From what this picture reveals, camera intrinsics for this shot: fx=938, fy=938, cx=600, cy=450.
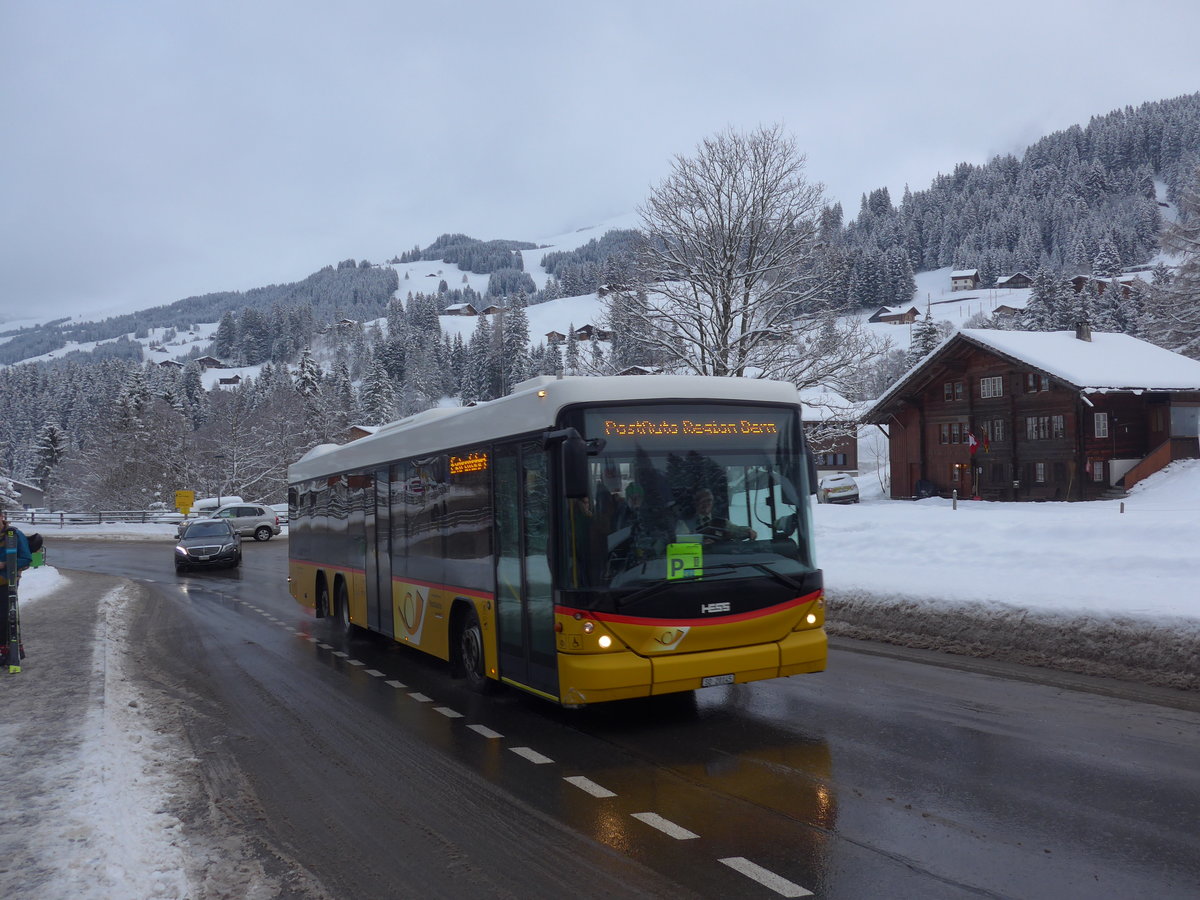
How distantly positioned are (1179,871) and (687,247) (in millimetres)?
29067

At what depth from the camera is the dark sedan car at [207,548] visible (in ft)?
97.5

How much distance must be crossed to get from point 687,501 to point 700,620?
38.2 inches

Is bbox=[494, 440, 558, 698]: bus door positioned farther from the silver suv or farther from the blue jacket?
the silver suv

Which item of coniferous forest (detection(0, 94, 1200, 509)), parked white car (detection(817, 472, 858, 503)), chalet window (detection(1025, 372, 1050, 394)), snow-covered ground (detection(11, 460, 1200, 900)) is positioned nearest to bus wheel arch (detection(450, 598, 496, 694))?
snow-covered ground (detection(11, 460, 1200, 900))

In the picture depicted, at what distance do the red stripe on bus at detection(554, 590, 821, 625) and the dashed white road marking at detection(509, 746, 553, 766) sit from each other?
1.12 m

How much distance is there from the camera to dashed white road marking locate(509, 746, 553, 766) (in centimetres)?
724

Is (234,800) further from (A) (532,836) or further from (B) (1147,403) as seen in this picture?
(B) (1147,403)

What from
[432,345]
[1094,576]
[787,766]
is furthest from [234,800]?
[432,345]

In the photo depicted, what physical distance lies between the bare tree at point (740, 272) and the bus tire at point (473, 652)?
2213 cm

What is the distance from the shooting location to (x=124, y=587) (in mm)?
24859

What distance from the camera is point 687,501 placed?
773cm

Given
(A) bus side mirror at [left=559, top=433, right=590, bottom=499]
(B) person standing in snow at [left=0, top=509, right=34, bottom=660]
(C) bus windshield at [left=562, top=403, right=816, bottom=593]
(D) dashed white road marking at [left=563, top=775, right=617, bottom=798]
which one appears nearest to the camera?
(D) dashed white road marking at [left=563, top=775, right=617, bottom=798]

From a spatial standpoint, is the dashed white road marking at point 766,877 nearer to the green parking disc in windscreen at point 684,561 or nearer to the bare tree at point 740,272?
the green parking disc in windscreen at point 684,561

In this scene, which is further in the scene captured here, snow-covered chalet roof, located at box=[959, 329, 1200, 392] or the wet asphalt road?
snow-covered chalet roof, located at box=[959, 329, 1200, 392]
